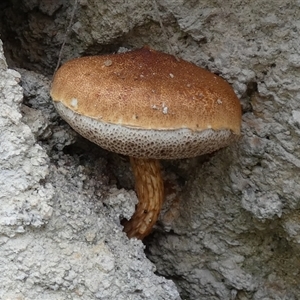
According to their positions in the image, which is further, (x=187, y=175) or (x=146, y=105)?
(x=187, y=175)

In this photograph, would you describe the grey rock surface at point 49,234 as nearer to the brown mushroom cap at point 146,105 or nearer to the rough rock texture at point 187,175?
the rough rock texture at point 187,175

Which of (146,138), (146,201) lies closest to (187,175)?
(146,201)

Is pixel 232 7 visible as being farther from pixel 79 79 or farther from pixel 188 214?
pixel 188 214

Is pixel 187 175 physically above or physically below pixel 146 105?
below

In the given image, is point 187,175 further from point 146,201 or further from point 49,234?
point 49,234

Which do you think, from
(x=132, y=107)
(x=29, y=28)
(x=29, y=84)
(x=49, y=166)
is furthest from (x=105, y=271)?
(x=29, y=28)

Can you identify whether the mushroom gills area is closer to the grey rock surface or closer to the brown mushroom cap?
the brown mushroom cap
